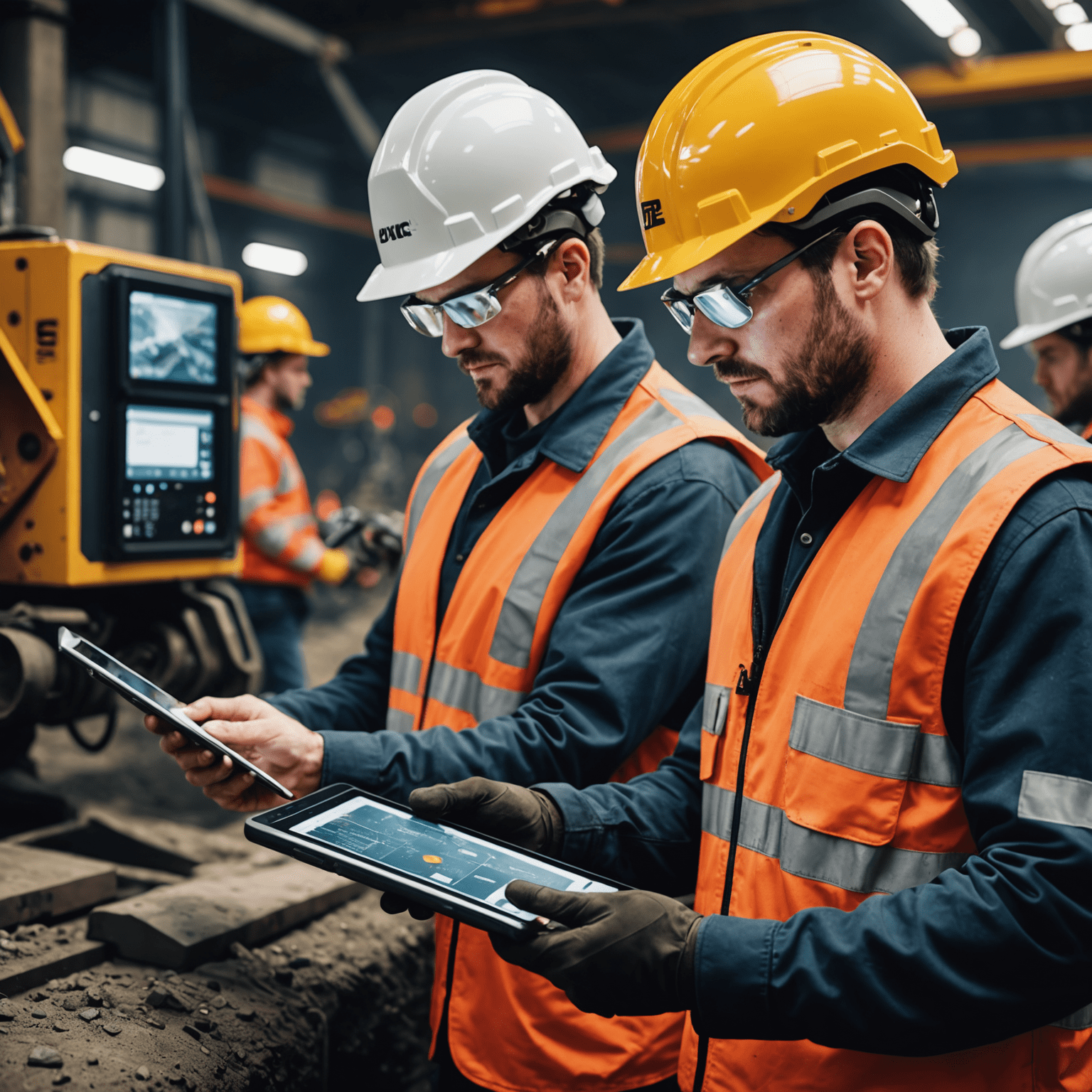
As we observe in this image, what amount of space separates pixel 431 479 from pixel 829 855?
1.29 m

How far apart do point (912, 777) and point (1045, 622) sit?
25 centimetres

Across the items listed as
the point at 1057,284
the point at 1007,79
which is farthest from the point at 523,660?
the point at 1007,79

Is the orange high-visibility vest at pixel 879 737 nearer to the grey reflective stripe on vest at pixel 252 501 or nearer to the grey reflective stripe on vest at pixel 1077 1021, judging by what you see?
the grey reflective stripe on vest at pixel 1077 1021

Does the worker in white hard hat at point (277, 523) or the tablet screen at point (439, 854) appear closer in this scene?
the tablet screen at point (439, 854)

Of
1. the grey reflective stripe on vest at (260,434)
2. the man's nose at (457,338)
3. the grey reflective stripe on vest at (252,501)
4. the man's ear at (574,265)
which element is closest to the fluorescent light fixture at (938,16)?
the grey reflective stripe on vest at (260,434)

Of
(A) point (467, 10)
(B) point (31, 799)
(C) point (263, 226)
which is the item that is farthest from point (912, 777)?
(C) point (263, 226)

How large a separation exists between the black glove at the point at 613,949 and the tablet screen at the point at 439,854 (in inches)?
1.9

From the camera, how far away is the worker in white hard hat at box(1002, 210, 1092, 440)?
10.7 ft

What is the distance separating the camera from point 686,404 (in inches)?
80.8

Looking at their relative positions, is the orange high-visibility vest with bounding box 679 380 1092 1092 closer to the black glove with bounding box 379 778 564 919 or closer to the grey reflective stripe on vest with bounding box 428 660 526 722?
the black glove with bounding box 379 778 564 919

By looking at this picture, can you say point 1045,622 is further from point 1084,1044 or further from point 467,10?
point 467,10

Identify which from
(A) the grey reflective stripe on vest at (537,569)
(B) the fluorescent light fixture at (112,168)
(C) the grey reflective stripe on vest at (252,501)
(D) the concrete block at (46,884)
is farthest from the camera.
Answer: (B) the fluorescent light fixture at (112,168)

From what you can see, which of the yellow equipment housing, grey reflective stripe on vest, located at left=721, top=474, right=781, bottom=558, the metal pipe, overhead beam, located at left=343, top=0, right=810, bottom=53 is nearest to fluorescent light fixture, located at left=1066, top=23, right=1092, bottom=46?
overhead beam, located at left=343, top=0, right=810, bottom=53

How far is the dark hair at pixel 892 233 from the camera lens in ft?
4.50
